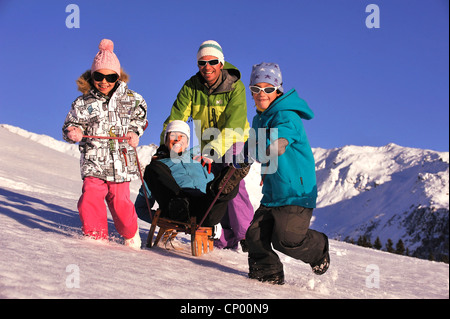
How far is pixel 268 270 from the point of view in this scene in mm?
3600

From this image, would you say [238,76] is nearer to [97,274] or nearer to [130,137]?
[130,137]

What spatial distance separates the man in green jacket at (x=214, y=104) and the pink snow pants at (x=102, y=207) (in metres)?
0.88

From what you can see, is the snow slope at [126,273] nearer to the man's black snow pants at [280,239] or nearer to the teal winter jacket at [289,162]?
the man's black snow pants at [280,239]

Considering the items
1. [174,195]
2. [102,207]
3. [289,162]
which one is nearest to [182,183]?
[174,195]

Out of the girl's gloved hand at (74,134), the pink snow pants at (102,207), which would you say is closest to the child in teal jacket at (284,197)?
the pink snow pants at (102,207)

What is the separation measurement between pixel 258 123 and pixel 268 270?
1255mm

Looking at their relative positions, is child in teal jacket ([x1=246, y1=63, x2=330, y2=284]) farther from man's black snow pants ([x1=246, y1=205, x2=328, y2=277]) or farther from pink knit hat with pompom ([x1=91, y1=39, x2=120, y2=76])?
pink knit hat with pompom ([x1=91, y1=39, x2=120, y2=76])

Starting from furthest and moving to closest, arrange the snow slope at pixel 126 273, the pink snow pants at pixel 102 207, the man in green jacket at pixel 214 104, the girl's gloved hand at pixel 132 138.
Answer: the man in green jacket at pixel 214 104 < the girl's gloved hand at pixel 132 138 < the pink snow pants at pixel 102 207 < the snow slope at pixel 126 273

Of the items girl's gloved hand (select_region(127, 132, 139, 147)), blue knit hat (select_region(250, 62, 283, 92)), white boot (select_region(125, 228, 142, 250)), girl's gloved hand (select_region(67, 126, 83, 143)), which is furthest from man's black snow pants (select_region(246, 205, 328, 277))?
girl's gloved hand (select_region(67, 126, 83, 143))

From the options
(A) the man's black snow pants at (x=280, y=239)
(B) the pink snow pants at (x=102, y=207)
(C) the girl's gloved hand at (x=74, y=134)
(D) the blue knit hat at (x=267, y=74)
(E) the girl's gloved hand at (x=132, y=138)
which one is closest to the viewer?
(A) the man's black snow pants at (x=280, y=239)

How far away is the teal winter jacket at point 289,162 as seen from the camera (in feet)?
11.8

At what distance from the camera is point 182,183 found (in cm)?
494

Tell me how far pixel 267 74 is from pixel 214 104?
1062 mm

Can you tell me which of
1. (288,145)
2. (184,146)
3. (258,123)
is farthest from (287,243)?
(184,146)
